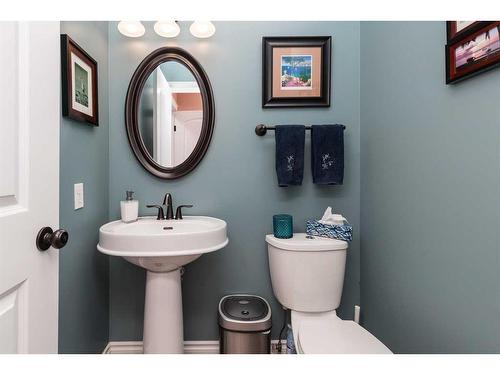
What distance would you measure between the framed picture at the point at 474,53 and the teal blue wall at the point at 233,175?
2.15ft

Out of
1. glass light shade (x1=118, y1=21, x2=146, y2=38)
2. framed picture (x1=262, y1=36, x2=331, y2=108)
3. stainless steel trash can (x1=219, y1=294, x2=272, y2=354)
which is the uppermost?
glass light shade (x1=118, y1=21, x2=146, y2=38)

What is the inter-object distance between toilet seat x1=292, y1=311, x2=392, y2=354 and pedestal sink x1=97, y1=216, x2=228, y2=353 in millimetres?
508

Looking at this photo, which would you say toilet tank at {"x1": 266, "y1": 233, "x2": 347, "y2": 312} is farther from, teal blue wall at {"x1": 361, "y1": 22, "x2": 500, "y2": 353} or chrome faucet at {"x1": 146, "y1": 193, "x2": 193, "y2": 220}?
chrome faucet at {"x1": 146, "y1": 193, "x2": 193, "y2": 220}

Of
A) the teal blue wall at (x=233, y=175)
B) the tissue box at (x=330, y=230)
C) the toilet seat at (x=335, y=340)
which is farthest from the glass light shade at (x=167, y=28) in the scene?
the toilet seat at (x=335, y=340)

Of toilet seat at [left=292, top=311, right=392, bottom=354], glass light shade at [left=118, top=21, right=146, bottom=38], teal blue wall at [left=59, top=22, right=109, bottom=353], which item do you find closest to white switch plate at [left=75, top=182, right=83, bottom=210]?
teal blue wall at [left=59, top=22, right=109, bottom=353]

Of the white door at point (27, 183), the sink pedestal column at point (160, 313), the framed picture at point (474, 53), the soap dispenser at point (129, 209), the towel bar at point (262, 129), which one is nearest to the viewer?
the white door at point (27, 183)

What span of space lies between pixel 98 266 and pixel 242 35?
1506 millimetres

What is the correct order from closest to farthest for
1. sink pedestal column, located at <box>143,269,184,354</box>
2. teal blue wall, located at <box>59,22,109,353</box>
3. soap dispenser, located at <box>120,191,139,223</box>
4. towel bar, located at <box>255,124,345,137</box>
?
teal blue wall, located at <box>59,22,109,353</box>
sink pedestal column, located at <box>143,269,184,354</box>
soap dispenser, located at <box>120,191,139,223</box>
towel bar, located at <box>255,124,345,137</box>

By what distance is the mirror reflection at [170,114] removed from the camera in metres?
1.48

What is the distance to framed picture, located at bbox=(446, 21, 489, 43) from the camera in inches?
30.4

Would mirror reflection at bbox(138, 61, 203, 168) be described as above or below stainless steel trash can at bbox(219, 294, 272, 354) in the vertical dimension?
above

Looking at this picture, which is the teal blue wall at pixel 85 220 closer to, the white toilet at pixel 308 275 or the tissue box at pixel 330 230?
the white toilet at pixel 308 275

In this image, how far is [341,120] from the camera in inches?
59.6
